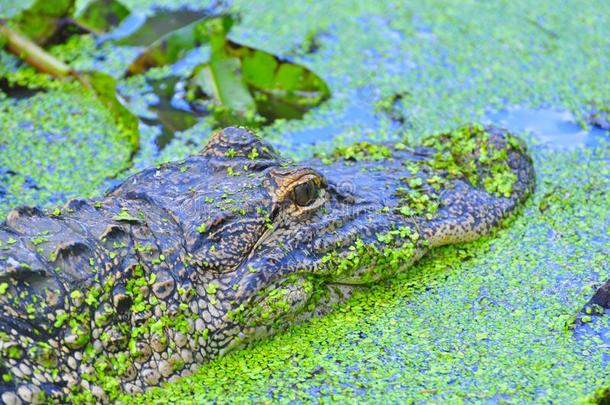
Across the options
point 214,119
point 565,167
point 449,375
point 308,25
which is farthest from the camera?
point 308,25

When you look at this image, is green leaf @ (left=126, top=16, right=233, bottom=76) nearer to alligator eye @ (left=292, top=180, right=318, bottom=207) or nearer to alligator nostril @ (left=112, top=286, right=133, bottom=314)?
alligator eye @ (left=292, top=180, right=318, bottom=207)

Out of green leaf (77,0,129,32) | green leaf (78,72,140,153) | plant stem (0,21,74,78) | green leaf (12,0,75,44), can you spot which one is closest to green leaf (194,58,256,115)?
green leaf (78,72,140,153)

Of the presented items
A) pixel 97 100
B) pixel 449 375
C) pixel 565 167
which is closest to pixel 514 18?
pixel 565 167

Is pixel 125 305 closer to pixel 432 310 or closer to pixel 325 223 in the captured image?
pixel 325 223

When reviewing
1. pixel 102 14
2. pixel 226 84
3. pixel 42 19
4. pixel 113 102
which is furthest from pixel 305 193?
pixel 102 14

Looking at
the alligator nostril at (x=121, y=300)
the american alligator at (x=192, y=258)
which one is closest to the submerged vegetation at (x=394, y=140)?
the american alligator at (x=192, y=258)

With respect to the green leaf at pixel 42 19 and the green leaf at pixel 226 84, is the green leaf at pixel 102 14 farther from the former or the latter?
the green leaf at pixel 226 84

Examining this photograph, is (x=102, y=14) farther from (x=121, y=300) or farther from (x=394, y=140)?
(x=121, y=300)
